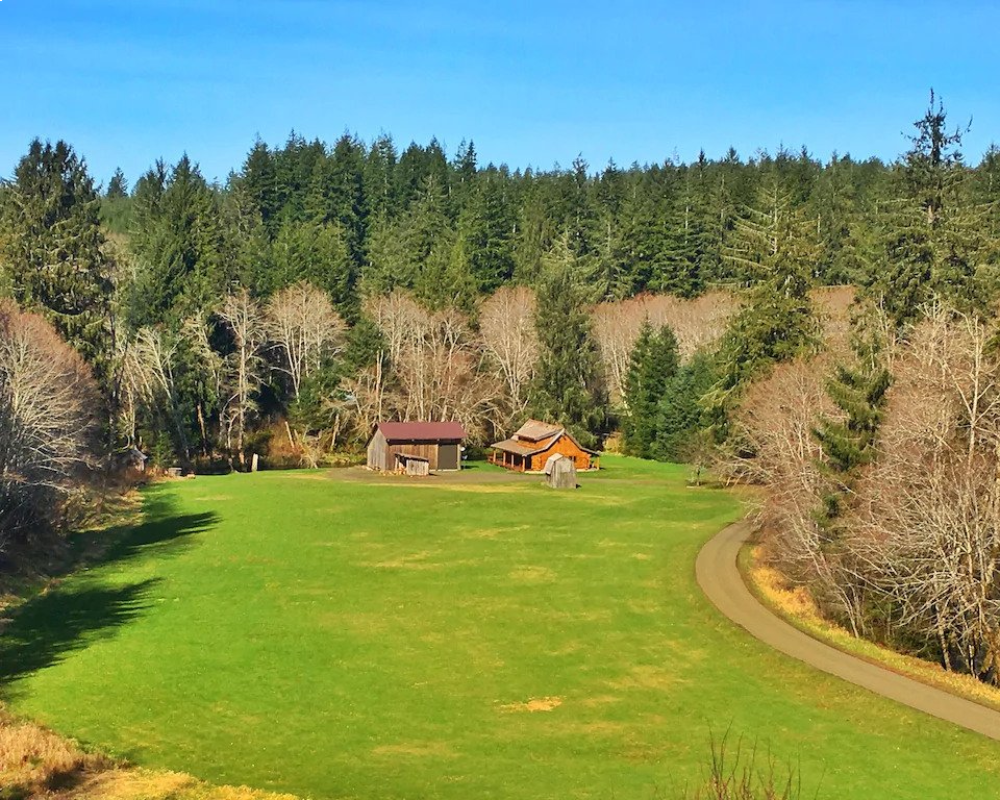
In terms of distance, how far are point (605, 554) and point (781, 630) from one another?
46.9 feet

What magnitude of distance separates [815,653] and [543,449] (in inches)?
1881

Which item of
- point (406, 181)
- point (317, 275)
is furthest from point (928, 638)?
point (406, 181)

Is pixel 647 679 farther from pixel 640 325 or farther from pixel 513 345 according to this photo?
pixel 640 325

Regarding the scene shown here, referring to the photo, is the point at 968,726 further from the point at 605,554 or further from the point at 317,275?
the point at 317,275

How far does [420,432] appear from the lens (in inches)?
3295

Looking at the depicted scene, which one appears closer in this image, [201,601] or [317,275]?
[201,601]

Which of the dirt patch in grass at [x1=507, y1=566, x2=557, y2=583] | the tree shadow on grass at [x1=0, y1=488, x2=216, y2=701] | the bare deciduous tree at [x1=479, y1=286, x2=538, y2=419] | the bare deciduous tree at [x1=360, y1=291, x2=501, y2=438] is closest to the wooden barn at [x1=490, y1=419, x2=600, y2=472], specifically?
the bare deciduous tree at [x1=360, y1=291, x2=501, y2=438]

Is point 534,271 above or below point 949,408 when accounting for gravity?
above

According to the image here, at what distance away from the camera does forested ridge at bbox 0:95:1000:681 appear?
40781mm

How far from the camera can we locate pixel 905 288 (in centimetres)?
7025

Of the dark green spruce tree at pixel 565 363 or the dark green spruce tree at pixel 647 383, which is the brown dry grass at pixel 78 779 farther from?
the dark green spruce tree at pixel 647 383

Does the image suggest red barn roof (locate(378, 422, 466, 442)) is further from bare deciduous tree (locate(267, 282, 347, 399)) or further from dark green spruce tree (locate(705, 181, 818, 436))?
dark green spruce tree (locate(705, 181, 818, 436))

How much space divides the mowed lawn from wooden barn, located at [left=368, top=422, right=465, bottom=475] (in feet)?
73.8

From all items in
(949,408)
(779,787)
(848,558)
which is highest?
(949,408)
